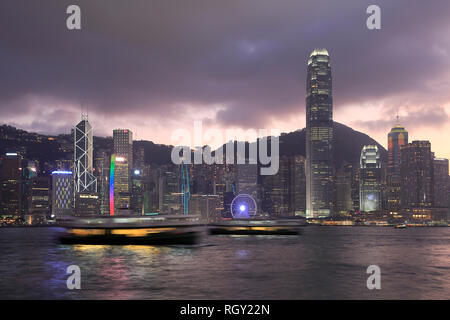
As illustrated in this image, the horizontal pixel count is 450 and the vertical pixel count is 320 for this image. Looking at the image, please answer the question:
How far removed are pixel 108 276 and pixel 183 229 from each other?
60.0 metres

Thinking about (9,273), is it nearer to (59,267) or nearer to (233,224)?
(59,267)

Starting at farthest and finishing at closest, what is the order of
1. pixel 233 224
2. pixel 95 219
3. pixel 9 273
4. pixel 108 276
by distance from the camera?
1. pixel 233 224
2. pixel 95 219
3. pixel 9 273
4. pixel 108 276

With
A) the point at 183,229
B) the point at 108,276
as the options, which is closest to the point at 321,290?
the point at 108,276

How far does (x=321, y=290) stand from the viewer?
3919 centimetres

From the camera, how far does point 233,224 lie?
18275 centimetres
